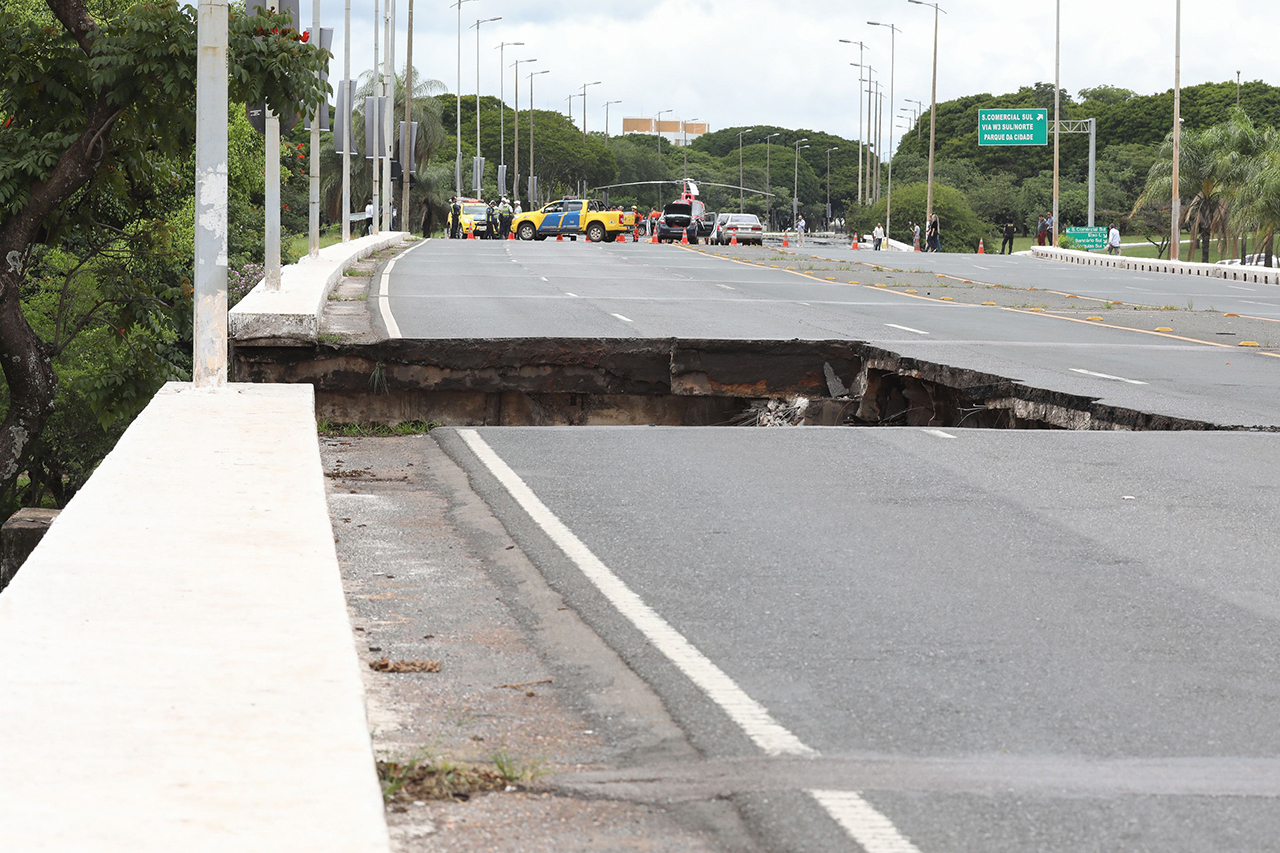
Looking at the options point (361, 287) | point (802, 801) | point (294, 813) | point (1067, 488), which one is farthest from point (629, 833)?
point (361, 287)

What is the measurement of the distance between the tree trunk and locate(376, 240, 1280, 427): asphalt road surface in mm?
4029

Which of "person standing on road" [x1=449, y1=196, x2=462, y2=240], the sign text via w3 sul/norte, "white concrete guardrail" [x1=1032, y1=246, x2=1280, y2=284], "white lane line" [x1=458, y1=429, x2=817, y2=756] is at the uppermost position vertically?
the sign text via w3 sul/norte

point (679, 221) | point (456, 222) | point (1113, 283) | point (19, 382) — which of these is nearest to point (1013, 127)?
point (679, 221)

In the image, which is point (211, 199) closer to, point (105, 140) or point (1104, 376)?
point (105, 140)

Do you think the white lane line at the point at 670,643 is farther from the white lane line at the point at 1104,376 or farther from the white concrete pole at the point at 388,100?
the white concrete pole at the point at 388,100

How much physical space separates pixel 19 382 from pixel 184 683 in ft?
48.1

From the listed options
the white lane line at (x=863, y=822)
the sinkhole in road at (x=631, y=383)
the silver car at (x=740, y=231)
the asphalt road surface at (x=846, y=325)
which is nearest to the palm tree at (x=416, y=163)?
the silver car at (x=740, y=231)

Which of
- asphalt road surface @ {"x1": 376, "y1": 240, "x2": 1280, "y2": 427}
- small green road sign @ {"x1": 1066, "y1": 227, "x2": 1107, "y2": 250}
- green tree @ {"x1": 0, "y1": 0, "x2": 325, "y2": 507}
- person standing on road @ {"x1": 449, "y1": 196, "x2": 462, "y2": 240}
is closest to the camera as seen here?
asphalt road surface @ {"x1": 376, "y1": 240, "x2": 1280, "y2": 427}

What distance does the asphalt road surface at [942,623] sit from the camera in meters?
4.01

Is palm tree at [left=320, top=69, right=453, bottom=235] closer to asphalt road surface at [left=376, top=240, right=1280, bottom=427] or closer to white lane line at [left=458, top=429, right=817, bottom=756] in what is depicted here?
asphalt road surface at [left=376, top=240, right=1280, bottom=427]

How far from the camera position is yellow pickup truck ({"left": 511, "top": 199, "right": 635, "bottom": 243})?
66750mm

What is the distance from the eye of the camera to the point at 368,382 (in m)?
14.2

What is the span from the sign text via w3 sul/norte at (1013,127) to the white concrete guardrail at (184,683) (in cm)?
6878

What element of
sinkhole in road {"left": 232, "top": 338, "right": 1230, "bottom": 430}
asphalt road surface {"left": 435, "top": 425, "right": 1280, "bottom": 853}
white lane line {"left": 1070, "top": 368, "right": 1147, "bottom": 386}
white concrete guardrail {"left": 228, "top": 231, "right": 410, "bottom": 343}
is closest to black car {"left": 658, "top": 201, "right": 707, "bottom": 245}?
white concrete guardrail {"left": 228, "top": 231, "right": 410, "bottom": 343}
